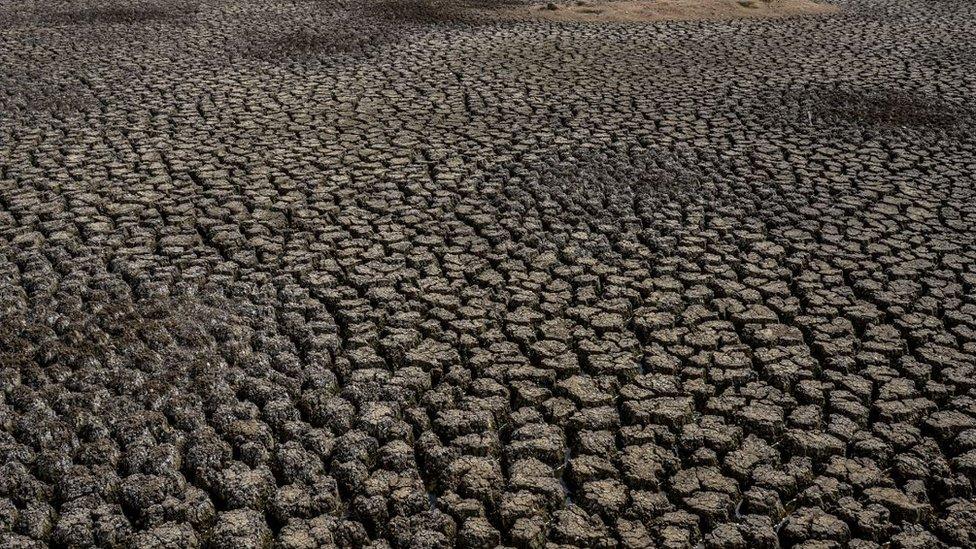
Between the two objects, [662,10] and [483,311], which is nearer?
[483,311]

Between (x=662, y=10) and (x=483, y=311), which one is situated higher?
(x=662, y=10)

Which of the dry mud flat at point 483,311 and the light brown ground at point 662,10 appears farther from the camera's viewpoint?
the light brown ground at point 662,10

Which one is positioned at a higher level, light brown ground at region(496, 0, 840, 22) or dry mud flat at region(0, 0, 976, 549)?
light brown ground at region(496, 0, 840, 22)

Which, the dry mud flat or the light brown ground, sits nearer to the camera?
the dry mud flat

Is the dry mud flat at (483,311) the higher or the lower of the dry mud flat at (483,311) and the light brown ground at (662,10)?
the lower
